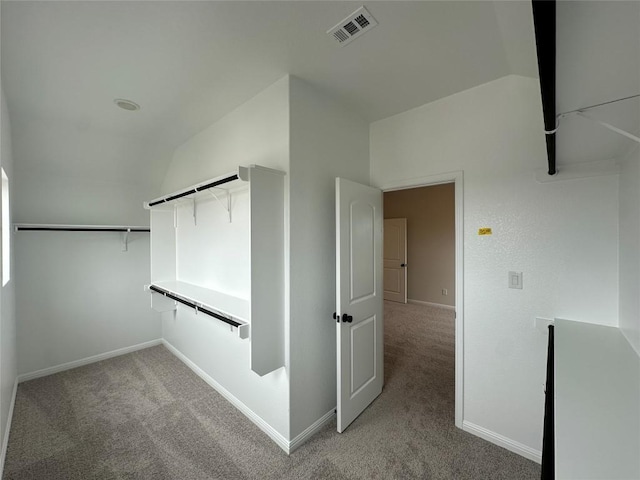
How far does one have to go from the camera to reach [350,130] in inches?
95.9

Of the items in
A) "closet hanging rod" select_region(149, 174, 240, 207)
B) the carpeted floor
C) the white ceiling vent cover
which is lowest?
the carpeted floor

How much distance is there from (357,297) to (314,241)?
0.61 metres

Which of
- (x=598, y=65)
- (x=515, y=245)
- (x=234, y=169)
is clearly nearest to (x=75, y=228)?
(x=234, y=169)

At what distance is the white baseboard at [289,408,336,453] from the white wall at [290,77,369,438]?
3cm

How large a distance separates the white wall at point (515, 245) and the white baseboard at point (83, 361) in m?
3.90

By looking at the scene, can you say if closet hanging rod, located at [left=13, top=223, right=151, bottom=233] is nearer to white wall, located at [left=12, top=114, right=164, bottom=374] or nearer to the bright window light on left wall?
white wall, located at [left=12, top=114, right=164, bottom=374]

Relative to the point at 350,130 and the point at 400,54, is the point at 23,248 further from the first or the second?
the point at 400,54

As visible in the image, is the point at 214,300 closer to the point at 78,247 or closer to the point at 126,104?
the point at 126,104

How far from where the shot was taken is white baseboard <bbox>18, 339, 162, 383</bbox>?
9.58 feet

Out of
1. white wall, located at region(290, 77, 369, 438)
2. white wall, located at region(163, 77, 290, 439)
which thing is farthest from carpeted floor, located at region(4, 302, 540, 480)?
white wall, located at region(290, 77, 369, 438)

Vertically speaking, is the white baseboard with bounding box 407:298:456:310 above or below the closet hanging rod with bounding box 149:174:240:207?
below

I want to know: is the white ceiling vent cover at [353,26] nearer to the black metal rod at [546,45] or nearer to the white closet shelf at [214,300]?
the black metal rod at [546,45]

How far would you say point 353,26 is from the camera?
4.72ft

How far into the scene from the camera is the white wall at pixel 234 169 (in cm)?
198
